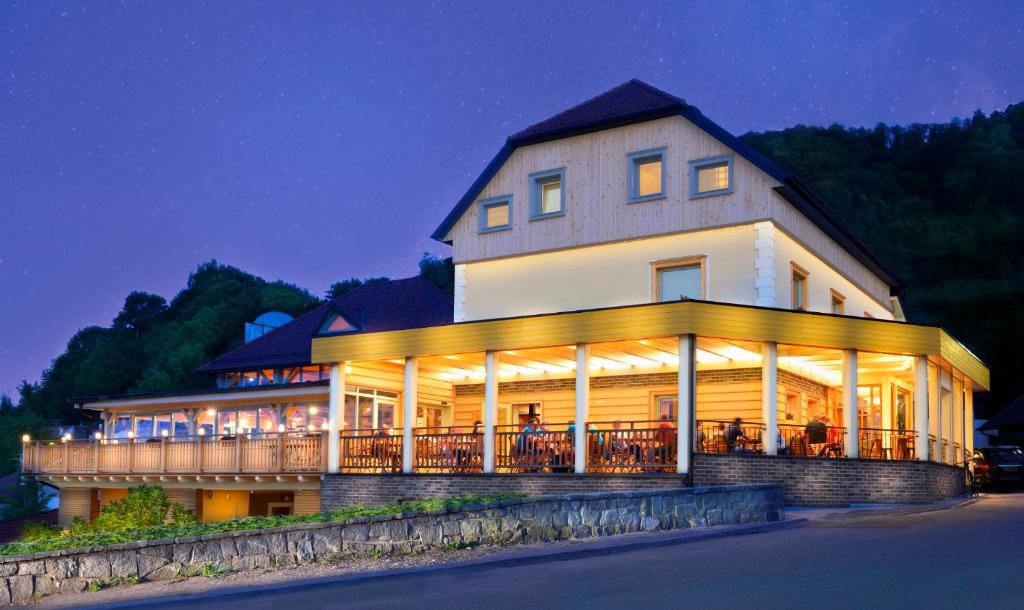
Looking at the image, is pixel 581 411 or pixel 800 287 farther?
pixel 800 287

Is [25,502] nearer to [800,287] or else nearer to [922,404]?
[800,287]

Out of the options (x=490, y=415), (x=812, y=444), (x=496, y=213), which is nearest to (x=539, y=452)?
(x=490, y=415)

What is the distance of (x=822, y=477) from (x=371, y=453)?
10729mm

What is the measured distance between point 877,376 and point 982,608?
20.5 meters

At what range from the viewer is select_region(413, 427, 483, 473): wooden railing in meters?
24.5

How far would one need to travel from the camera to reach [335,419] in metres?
26.6

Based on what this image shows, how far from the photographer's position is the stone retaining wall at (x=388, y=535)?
14062mm

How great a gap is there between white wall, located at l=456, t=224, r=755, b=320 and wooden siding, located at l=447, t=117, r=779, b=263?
0.31m

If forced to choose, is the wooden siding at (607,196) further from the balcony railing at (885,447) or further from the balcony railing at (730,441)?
the balcony railing at (885,447)

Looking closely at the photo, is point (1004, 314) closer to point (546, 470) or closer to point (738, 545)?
point (546, 470)

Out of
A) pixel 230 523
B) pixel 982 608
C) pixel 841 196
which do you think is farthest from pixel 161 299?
pixel 982 608

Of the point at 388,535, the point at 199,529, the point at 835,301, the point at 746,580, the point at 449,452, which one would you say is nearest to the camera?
the point at 746,580

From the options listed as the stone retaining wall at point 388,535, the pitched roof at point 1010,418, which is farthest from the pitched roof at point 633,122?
the pitched roof at point 1010,418

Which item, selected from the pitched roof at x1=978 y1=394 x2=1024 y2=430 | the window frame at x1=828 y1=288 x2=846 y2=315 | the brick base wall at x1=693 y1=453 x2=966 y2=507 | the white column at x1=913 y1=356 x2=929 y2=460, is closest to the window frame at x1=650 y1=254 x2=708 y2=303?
the white column at x1=913 y1=356 x2=929 y2=460
